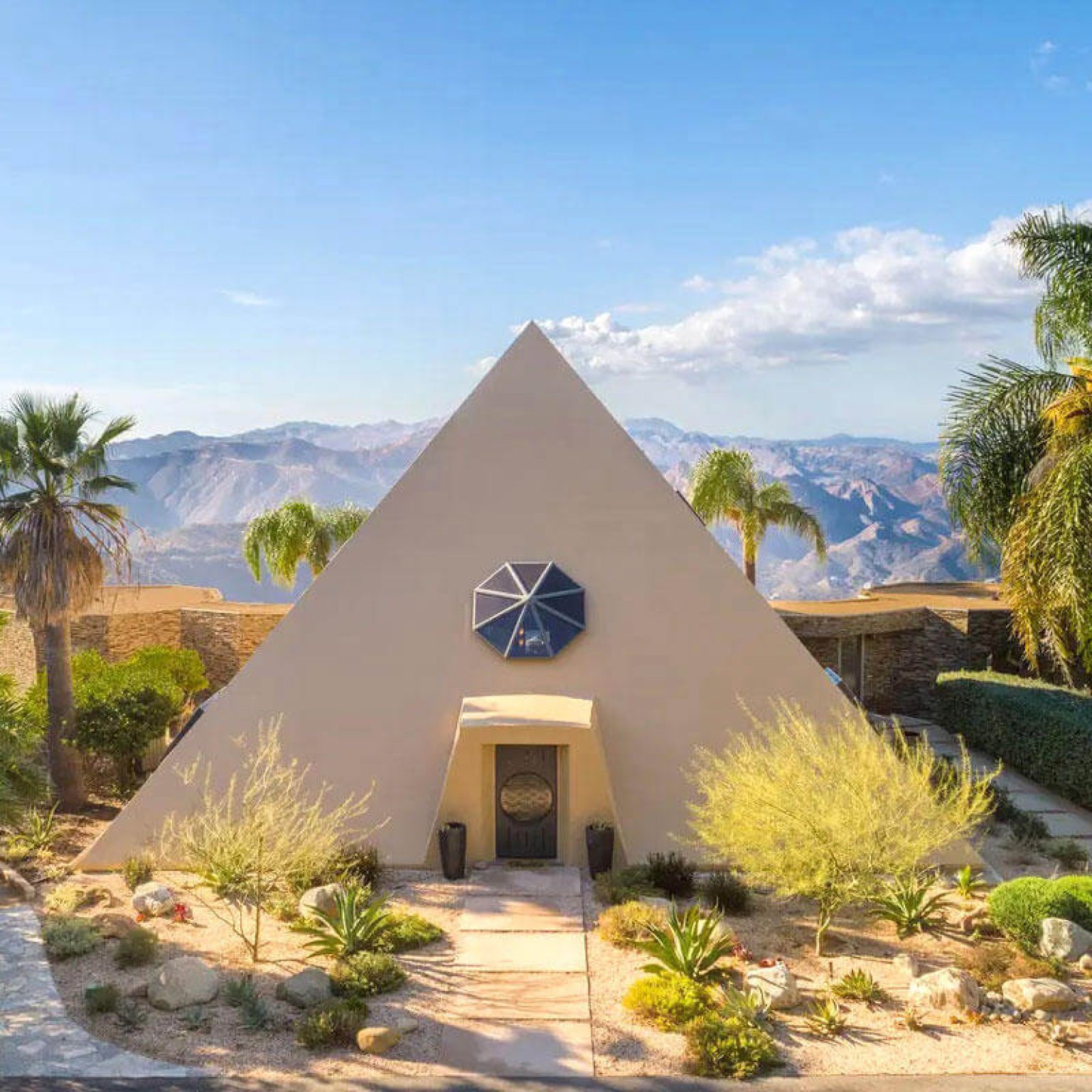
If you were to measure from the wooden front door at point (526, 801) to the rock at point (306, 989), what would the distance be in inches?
184

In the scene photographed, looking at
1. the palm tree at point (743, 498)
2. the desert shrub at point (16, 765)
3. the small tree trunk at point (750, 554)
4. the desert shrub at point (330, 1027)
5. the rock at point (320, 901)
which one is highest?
the palm tree at point (743, 498)

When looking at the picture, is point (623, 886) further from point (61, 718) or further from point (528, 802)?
point (61, 718)

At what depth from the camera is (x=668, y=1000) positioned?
10953mm

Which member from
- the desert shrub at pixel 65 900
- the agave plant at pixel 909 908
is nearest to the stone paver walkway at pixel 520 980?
the agave plant at pixel 909 908

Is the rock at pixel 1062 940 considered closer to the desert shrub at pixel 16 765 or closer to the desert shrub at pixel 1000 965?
the desert shrub at pixel 1000 965

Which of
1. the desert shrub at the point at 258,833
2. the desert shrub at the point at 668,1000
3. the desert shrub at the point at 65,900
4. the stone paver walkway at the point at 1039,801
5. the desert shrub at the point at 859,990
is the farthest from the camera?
the stone paver walkway at the point at 1039,801

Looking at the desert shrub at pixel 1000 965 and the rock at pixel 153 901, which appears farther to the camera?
the rock at pixel 153 901

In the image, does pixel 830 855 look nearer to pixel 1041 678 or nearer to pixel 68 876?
pixel 68 876

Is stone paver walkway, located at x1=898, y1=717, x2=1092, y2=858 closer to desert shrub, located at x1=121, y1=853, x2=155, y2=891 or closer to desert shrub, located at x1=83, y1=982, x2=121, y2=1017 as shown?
desert shrub, located at x1=83, y1=982, x2=121, y2=1017

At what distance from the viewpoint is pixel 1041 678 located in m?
26.2

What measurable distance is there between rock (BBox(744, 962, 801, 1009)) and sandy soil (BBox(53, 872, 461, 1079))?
3.74 meters

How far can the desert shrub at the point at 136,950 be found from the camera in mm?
12172

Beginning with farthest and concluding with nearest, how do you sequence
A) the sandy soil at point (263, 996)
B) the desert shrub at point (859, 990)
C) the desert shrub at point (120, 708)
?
the desert shrub at point (120, 708)
the desert shrub at point (859, 990)
the sandy soil at point (263, 996)

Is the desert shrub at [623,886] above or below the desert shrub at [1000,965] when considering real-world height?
above
